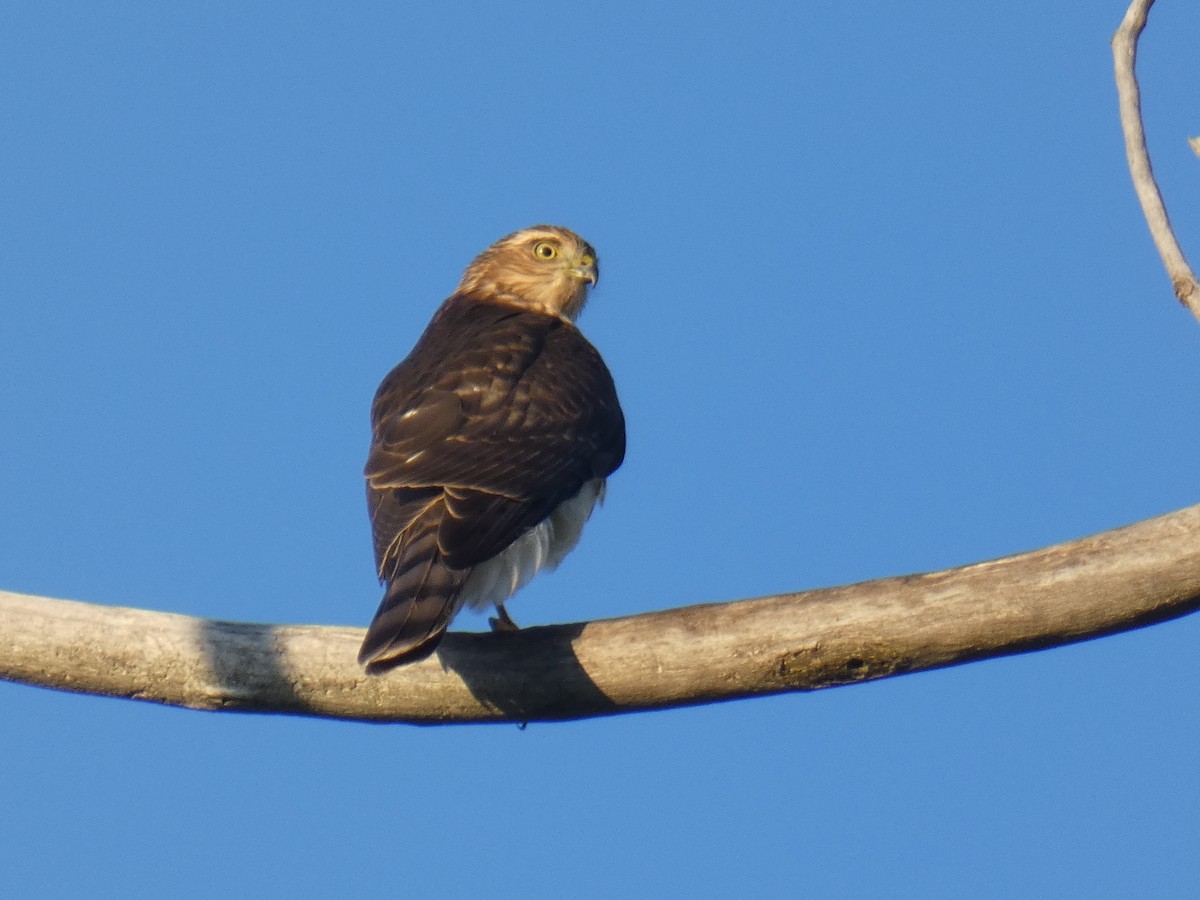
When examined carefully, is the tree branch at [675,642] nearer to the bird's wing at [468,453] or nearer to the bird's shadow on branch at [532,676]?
the bird's shadow on branch at [532,676]

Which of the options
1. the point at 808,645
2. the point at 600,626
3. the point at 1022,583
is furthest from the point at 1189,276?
the point at 600,626

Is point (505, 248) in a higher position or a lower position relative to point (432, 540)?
higher

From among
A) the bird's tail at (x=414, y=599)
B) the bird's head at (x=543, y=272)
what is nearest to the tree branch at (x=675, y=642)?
the bird's tail at (x=414, y=599)

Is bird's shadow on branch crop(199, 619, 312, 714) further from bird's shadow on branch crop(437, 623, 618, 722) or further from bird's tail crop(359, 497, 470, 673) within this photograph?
bird's shadow on branch crop(437, 623, 618, 722)

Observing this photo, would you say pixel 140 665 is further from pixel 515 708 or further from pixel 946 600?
pixel 946 600

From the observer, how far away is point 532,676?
4.10 meters

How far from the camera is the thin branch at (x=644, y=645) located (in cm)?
370

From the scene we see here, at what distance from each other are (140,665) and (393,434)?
50.6 inches

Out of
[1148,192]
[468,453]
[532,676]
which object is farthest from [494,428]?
[1148,192]

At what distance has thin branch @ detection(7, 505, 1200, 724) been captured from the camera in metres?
3.70

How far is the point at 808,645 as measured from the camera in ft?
12.6

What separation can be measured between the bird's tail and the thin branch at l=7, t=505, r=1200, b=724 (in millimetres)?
169

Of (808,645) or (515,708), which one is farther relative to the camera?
(515,708)

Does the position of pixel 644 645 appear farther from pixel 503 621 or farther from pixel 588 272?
pixel 588 272
